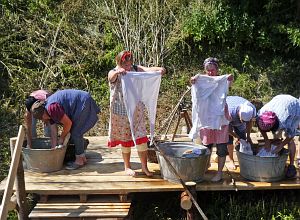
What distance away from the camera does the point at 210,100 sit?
4.99m

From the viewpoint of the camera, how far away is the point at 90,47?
970cm

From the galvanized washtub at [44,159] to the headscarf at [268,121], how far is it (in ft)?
7.17

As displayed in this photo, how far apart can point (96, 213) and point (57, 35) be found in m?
5.80

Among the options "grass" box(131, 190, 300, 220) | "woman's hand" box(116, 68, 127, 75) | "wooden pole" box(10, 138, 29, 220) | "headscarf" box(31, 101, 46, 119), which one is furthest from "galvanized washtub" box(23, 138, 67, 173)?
"woman's hand" box(116, 68, 127, 75)

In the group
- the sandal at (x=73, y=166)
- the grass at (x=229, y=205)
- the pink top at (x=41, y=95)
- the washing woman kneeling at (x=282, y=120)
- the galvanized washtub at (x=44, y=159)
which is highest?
the pink top at (x=41, y=95)

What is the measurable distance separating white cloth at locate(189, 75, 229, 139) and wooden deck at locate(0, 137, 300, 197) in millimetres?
662

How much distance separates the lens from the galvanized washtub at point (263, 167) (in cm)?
498

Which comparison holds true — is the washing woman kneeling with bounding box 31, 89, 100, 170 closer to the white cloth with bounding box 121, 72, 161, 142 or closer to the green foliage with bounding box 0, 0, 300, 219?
the white cloth with bounding box 121, 72, 161, 142

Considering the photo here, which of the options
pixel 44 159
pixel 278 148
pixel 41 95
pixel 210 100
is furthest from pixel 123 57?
pixel 278 148

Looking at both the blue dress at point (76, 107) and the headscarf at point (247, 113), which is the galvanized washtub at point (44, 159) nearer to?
the blue dress at point (76, 107)

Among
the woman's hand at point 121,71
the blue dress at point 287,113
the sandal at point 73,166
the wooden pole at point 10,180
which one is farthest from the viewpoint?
the sandal at point 73,166

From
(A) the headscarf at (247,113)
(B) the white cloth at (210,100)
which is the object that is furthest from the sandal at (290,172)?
(B) the white cloth at (210,100)

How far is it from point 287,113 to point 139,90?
1577 millimetres

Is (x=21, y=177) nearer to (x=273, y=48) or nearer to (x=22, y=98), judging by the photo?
(x=22, y=98)
